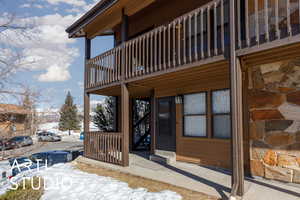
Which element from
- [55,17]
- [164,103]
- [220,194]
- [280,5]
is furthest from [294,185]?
[55,17]

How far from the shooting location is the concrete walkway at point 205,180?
12.7 feet

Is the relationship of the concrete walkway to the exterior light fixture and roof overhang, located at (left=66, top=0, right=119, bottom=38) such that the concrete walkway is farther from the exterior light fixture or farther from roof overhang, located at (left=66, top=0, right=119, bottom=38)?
roof overhang, located at (left=66, top=0, right=119, bottom=38)

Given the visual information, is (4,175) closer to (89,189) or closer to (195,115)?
(89,189)

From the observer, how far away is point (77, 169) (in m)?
6.67

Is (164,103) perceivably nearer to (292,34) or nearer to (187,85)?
(187,85)

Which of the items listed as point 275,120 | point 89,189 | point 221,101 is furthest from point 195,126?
point 89,189

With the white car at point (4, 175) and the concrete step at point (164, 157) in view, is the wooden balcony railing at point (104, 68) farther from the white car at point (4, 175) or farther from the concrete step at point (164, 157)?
the white car at point (4, 175)

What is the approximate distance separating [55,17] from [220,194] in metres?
7.52

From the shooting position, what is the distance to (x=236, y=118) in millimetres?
3875

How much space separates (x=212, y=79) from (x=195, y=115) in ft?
3.77

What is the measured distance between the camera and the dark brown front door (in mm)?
7176

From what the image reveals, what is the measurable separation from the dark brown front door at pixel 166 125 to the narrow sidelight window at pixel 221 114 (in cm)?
147

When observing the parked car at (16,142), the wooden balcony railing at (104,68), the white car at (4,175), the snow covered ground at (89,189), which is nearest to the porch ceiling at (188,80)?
the wooden balcony railing at (104,68)

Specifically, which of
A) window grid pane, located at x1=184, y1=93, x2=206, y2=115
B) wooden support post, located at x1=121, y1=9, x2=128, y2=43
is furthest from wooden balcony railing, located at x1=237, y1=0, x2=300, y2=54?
wooden support post, located at x1=121, y1=9, x2=128, y2=43
